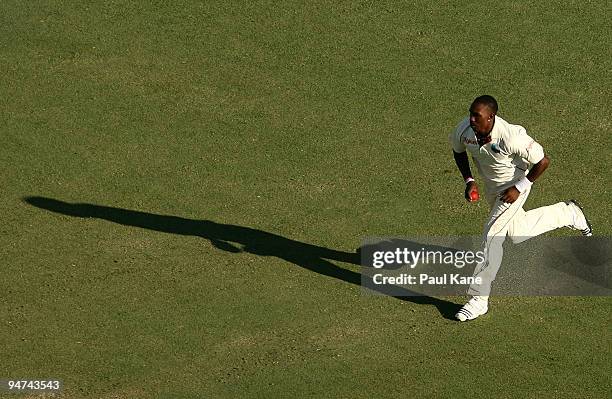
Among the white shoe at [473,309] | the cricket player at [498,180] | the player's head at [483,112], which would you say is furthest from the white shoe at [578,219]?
the player's head at [483,112]

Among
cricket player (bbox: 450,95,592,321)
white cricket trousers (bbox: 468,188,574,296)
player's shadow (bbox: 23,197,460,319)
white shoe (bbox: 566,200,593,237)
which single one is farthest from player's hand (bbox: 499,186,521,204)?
player's shadow (bbox: 23,197,460,319)

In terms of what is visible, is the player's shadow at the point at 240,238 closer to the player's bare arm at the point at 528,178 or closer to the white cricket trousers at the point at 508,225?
the white cricket trousers at the point at 508,225

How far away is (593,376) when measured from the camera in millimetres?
13328

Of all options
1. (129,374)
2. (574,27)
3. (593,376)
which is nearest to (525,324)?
(593,376)

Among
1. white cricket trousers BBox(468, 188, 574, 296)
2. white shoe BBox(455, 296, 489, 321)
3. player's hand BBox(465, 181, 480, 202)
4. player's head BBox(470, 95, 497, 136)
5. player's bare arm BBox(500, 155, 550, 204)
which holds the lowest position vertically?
white shoe BBox(455, 296, 489, 321)

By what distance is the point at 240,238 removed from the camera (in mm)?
15289

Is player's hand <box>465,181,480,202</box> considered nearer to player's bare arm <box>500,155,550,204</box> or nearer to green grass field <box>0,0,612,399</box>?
player's bare arm <box>500,155,550,204</box>

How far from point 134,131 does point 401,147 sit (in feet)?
12.5

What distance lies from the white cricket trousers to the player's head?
1066 mm

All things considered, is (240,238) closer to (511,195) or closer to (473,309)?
→ (473,309)

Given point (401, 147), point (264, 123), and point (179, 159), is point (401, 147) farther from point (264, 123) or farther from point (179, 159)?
point (179, 159)

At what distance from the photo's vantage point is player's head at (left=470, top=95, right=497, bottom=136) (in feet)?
42.9

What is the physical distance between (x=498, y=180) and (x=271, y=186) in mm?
3469

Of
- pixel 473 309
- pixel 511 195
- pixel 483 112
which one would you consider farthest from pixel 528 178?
pixel 473 309
